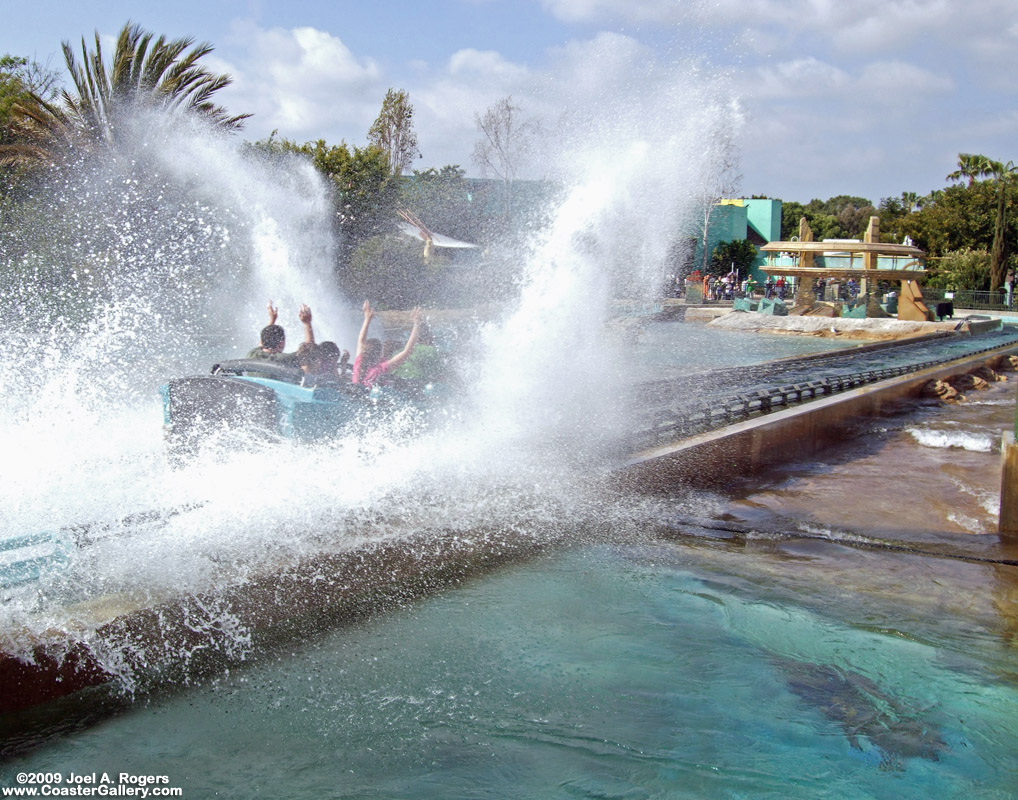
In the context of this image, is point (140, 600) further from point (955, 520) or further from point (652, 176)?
point (652, 176)

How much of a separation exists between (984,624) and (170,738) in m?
4.57

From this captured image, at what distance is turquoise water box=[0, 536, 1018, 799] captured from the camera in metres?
3.78

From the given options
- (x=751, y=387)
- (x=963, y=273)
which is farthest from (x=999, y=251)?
(x=751, y=387)

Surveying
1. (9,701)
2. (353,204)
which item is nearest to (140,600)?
(9,701)

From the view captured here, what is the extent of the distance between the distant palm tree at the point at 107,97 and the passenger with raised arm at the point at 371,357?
1017 centimetres

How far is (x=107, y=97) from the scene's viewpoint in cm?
1524

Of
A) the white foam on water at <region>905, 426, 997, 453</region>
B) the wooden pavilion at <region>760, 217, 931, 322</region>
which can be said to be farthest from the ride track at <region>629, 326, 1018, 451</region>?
the wooden pavilion at <region>760, 217, 931, 322</region>

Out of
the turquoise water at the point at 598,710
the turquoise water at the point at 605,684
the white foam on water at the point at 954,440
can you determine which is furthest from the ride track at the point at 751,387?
the turquoise water at the point at 598,710

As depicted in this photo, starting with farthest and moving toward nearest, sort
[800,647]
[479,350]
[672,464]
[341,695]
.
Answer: [479,350] → [672,464] → [800,647] → [341,695]

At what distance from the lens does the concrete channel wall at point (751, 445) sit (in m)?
7.94

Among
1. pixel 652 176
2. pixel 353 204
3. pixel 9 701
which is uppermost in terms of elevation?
pixel 353 204

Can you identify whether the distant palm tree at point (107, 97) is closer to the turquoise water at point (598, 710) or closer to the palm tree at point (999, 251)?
the turquoise water at point (598, 710)

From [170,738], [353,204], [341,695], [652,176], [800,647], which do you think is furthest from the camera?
[353,204]

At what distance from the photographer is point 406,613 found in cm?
523
